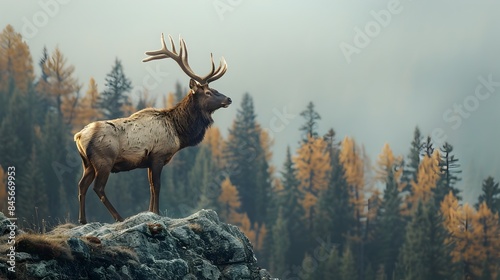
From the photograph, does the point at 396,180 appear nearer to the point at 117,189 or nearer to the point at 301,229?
the point at 301,229

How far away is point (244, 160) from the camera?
12088cm

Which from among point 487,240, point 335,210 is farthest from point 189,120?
point 335,210

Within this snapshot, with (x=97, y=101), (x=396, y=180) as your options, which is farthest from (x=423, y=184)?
(x=97, y=101)

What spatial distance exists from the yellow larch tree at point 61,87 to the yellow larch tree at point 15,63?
3.32 m

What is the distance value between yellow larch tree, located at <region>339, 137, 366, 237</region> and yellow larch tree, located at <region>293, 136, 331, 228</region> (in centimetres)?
226

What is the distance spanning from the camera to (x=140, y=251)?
58.8 ft

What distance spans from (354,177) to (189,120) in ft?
300

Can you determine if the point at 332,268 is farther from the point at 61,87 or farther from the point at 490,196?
the point at 61,87

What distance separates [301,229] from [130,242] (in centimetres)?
9131

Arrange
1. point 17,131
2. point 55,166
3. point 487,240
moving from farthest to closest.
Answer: point 17,131 → point 55,166 → point 487,240

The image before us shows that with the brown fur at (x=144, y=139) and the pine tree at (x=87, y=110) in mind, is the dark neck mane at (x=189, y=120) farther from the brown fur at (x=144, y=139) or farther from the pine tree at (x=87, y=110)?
the pine tree at (x=87, y=110)

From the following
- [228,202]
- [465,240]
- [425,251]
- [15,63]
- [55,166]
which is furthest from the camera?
[15,63]

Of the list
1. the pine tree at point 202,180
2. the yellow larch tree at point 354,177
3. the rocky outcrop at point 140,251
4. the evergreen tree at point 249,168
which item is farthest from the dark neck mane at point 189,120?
the evergreen tree at point 249,168

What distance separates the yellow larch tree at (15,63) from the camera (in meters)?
112
